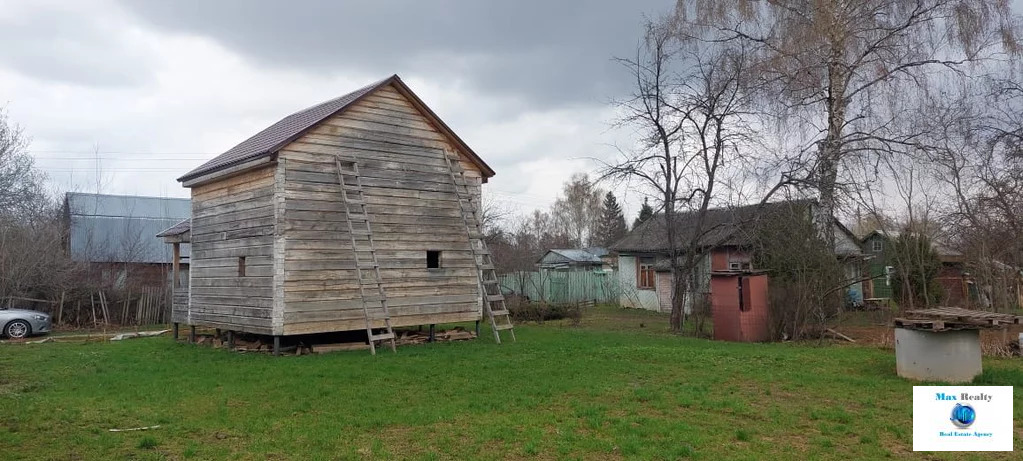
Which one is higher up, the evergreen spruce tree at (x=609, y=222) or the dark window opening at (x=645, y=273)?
the evergreen spruce tree at (x=609, y=222)

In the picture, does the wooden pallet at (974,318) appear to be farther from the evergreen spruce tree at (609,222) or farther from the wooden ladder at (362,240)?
the evergreen spruce tree at (609,222)

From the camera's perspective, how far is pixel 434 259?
17.7m

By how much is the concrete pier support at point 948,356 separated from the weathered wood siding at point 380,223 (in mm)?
10106

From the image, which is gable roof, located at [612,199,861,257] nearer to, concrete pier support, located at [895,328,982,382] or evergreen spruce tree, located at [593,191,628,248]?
concrete pier support, located at [895,328,982,382]

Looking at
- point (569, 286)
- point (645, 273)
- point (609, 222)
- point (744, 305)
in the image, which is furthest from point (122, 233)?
point (609, 222)

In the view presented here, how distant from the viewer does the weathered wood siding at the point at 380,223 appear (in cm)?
1521

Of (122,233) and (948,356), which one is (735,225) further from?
(122,233)

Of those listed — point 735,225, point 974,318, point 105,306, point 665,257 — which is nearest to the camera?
point 974,318

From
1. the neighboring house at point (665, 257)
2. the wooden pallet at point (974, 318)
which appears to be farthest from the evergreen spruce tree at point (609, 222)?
the wooden pallet at point (974, 318)

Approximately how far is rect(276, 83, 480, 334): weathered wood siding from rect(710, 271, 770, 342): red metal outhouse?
6.54 m

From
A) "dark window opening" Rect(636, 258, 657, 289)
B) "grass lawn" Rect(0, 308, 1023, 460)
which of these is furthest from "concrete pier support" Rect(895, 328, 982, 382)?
"dark window opening" Rect(636, 258, 657, 289)

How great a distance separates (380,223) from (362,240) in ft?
2.12

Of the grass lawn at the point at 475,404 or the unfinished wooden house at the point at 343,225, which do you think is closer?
the grass lawn at the point at 475,404

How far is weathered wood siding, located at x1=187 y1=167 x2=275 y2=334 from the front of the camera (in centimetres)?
1534
